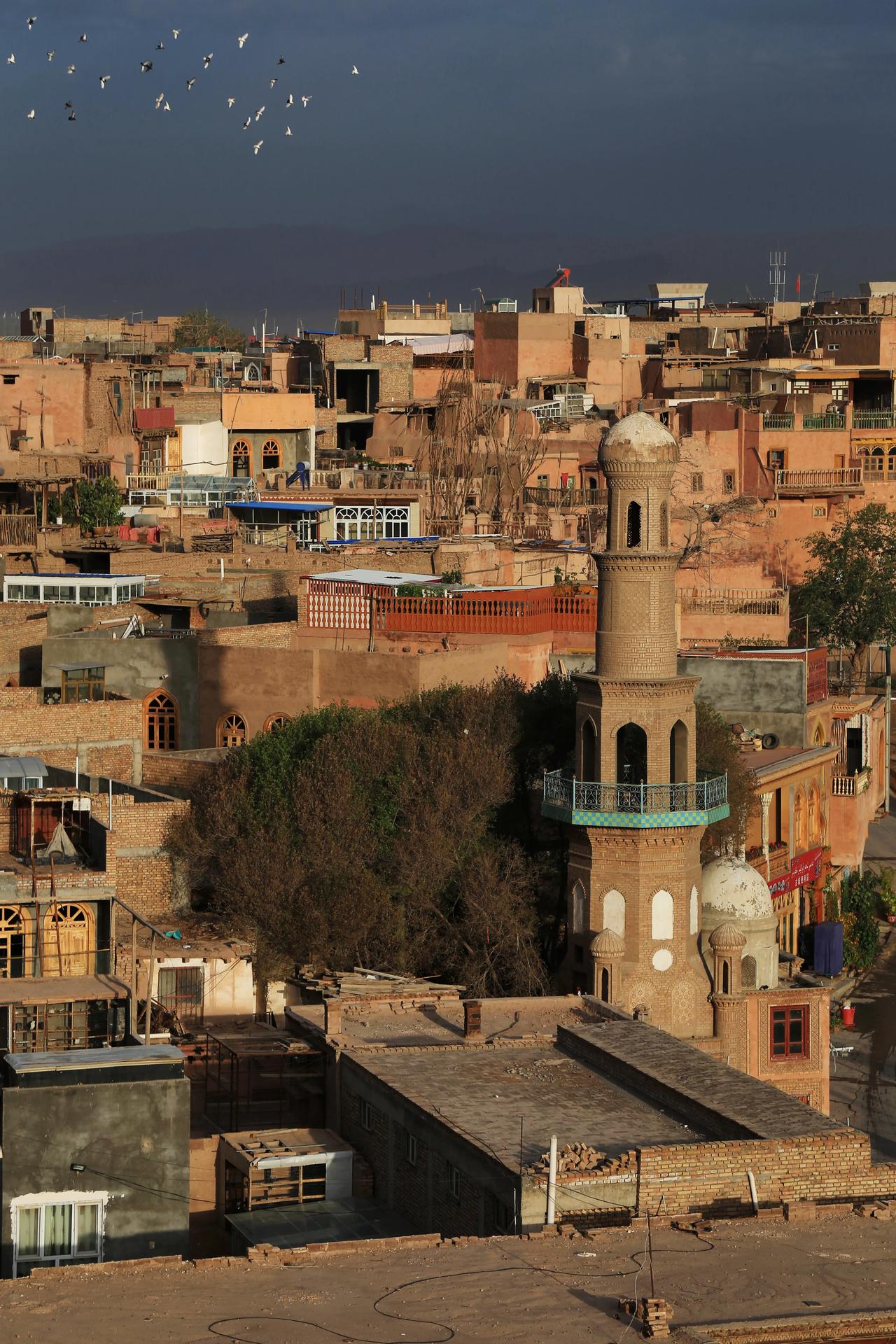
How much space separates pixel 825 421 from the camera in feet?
199

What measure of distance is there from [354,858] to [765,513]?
26.6 m

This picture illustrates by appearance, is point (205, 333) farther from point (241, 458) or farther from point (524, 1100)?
point (524, 1100)

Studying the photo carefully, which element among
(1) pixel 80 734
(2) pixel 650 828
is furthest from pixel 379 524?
(2) pixel 650 828

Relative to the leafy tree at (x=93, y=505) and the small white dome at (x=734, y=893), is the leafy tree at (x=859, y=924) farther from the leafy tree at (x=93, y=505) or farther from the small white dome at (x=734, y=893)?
the leafy tree at (x=93, y=505)

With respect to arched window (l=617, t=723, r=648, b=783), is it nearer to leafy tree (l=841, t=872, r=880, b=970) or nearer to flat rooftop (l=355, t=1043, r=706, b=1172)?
flat rooftop (l=355, t=1043, r=706, b=1172)

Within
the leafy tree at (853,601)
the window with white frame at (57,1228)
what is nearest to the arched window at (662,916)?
the window with white frame at (57,1228)

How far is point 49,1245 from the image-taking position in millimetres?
19094

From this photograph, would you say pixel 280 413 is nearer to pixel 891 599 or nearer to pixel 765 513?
pixel 765 513

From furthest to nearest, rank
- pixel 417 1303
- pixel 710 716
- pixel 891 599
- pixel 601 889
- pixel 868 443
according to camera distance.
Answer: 1. pixel 868 443
2. pixel 891 599
3. pixel 710 716
4. pixel 601 889
5. pixel 417 1303

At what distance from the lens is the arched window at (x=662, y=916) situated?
28.7 meters

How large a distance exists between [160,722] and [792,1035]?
1121 centimetres

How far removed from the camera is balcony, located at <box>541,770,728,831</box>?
93.9 ft

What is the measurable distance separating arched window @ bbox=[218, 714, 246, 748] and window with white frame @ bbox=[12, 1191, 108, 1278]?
17.1 m

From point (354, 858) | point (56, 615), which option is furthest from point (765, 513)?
point (354, 858)
